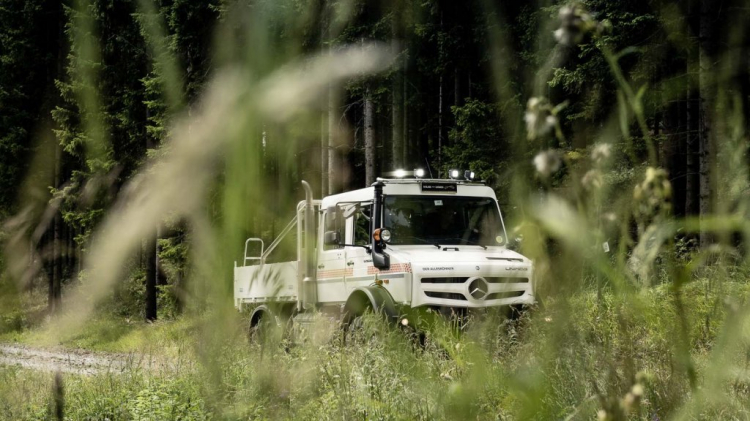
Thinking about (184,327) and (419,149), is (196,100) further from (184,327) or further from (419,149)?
(419,149)

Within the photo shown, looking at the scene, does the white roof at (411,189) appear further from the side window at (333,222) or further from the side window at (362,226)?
the side window at (333,222)

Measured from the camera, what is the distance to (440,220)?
972 cm

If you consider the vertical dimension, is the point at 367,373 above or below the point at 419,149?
below

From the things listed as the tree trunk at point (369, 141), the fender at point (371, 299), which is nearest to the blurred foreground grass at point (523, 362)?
the fender at point (371, 299)

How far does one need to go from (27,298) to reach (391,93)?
681 inches

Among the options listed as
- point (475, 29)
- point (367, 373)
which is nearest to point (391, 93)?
point (475, 29)

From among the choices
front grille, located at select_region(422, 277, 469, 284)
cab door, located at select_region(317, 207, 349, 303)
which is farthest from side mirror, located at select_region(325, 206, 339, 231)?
front grille, located at select_region(422, 277, 469, 284)

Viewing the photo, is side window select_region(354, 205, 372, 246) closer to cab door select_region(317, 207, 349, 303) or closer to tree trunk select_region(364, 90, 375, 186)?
cab door select_region(317, 207, 349, 303)

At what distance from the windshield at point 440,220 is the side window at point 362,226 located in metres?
0.26

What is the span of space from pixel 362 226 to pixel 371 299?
1.54 m

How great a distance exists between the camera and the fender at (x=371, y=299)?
324 inches

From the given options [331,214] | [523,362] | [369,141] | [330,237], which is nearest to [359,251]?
[331,214]

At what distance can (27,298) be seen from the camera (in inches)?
62.5

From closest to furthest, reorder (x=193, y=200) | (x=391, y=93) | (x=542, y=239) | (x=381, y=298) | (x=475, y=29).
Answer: (x=193, y=200) → (x=542, y=239) → (x=381, y=298) → (x=475, y=29) → (x=391, y=93)
